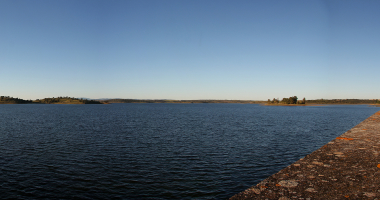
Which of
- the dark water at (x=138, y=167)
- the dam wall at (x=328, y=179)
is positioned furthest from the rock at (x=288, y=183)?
the dark water at (x=138, y=167)

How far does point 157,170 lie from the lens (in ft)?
61.9

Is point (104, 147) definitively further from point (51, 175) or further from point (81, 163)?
point (51, 175)

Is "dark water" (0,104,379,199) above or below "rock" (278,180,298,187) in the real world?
below

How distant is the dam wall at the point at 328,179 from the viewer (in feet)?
22.5

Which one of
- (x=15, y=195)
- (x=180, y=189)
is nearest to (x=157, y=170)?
(x=180, y=189)

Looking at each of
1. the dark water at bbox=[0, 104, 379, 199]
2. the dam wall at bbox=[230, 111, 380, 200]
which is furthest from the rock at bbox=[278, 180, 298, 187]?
the dark water at bbox=[0, 104, 379, 199]

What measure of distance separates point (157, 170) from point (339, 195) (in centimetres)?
1439

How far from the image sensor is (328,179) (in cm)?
800

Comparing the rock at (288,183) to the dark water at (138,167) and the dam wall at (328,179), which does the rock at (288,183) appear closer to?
the dam wall at (328,179)

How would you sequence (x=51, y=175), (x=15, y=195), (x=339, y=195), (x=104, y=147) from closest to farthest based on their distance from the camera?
(x=339, y=195) < (x=15, y=195) < (x=51, y=175) < (x=104, y=147)

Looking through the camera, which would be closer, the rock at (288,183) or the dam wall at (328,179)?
the dam wall at (328,179)

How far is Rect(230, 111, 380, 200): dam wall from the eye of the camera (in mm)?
6871

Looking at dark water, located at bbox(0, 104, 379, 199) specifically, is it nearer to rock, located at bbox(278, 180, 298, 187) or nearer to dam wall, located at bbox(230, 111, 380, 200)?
dam wall, located at bbox(230, 111, 380, 200)

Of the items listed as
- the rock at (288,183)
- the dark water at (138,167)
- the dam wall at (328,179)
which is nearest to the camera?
the dam wall at (328,179)
